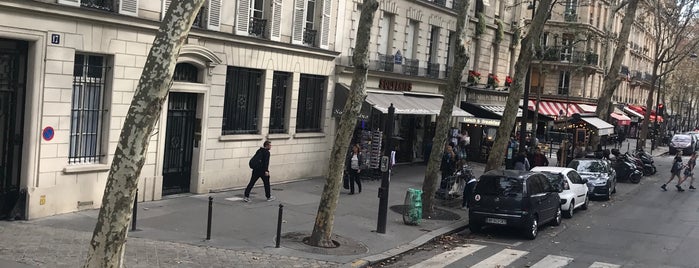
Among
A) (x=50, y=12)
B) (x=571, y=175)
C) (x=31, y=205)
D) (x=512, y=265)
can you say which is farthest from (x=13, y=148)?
(x=571, y=175)

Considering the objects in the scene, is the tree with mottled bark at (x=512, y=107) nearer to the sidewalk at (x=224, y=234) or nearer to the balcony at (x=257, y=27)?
the sidewalk at (x=224, y=234)

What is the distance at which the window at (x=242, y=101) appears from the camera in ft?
63.1

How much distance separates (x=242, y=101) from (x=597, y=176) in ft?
45.2

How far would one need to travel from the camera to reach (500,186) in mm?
16125

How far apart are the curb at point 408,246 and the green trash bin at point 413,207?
2.05ft

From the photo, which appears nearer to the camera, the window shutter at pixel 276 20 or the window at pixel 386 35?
the window shutter at pixel 276 20

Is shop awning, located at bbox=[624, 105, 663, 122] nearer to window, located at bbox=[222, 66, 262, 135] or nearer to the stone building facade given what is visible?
the stone building facade

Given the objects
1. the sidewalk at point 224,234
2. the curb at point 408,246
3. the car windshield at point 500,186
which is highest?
the car windshield at point 500,186

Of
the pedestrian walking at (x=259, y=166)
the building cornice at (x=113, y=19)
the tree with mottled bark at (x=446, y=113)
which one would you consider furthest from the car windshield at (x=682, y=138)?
the pedestrian walking at (x=259, y=166)

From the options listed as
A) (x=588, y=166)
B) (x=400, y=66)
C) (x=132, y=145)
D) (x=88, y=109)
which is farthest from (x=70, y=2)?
(x=588, y=166)

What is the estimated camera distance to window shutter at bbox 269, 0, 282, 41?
2014 cm

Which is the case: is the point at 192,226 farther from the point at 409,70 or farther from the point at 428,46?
the point at 428,46

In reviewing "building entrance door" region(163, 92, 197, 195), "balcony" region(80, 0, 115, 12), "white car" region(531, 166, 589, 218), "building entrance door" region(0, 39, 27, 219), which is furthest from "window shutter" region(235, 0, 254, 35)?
"white car" region(531, 166, 589, 218)

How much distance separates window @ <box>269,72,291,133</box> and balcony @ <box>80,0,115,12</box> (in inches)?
270
